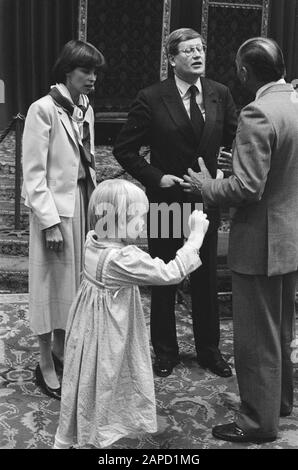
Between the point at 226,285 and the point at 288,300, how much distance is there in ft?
5.90

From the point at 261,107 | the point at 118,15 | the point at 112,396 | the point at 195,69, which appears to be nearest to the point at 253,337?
the point at 112,396

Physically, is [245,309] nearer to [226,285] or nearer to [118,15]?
[226,285]

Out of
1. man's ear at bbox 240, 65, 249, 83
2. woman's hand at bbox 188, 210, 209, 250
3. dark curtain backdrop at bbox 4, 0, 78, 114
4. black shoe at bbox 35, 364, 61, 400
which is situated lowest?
black shoe at bbox 35, 364, 61, 400

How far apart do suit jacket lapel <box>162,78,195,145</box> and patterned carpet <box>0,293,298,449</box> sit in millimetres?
1253

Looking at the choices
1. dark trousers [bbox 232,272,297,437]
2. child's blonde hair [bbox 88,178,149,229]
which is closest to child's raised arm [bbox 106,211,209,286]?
child's blonde hair [bbox 88,178,149,229]

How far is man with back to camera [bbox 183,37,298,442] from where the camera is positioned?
9.02 feet

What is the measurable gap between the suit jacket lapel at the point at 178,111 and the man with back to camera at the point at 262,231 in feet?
1.74

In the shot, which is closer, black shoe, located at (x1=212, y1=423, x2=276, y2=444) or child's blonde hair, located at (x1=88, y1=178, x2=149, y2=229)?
child's blonde hair, located at (x1=88, y1=178, x2=149, y2=229)

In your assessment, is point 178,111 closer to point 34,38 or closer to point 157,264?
point 157,264

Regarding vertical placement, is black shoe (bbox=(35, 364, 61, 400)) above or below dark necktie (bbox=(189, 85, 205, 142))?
below

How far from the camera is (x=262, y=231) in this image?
287 centimetres

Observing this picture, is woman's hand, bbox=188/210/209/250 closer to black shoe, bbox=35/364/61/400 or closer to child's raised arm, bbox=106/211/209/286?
child's raised arm, bbox=106/211/209/286

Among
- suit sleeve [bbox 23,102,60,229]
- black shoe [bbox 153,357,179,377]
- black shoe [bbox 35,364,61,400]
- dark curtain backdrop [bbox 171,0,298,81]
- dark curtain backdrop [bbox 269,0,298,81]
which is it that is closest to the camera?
suit sleeve [bbox 23,102,60,229]

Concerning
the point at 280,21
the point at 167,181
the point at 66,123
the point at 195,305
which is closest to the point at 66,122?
the point at 66,123
